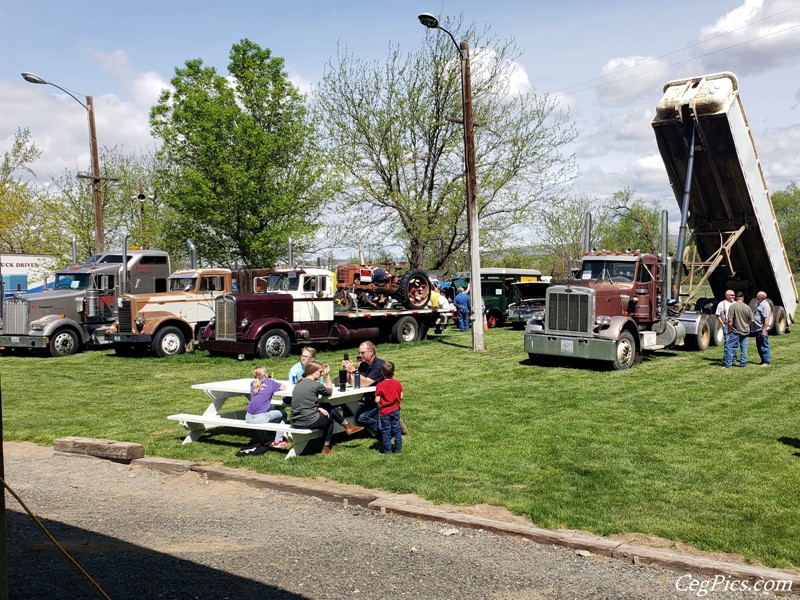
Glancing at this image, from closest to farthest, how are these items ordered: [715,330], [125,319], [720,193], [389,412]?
[389,412] < [720,193] < [715,330] < [125,319]

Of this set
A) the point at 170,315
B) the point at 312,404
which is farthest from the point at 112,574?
the point at 170,315

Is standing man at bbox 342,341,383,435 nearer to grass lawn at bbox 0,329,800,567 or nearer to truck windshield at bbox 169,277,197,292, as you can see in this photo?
grass lawn at bbox 0,329,800,567

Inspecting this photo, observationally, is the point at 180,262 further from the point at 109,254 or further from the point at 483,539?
the point at 483,539

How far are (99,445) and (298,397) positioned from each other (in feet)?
7.86

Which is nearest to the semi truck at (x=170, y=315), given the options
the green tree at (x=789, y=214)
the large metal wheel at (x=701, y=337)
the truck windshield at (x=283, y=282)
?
the truck windshield at (x=283, y=282)

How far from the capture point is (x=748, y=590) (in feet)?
16.1

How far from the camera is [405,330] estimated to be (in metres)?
22.1

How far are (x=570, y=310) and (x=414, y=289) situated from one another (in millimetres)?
7301

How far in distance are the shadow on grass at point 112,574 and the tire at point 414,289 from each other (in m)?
16.4

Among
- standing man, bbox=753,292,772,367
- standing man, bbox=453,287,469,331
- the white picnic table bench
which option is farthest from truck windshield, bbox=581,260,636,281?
the white picnic table bench

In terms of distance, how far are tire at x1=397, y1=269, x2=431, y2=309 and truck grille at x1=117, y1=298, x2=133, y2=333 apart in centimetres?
755

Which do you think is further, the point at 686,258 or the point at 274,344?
the point at 686,258

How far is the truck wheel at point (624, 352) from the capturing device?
15.4 meters

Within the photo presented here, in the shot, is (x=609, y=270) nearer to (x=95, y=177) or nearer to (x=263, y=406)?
(x=263, y=406)
